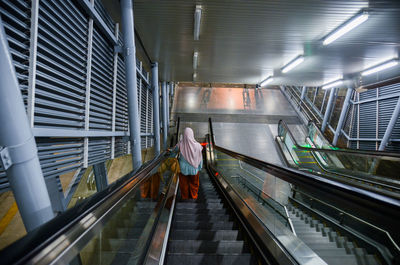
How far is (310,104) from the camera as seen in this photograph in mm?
14398

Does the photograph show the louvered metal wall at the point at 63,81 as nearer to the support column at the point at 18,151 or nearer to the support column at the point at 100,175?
the support column at the point at 18,151

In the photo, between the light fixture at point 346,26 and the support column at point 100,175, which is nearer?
the light fixture at point 346,26

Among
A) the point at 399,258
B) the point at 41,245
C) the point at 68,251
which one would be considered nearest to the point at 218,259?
the point at 399,258

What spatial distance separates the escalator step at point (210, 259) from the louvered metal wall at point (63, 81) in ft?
6.22

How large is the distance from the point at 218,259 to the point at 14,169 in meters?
2.13

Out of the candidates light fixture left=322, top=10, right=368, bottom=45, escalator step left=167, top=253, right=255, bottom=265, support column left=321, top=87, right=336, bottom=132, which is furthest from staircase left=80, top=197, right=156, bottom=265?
support column left=321, top=87, right=336, bottom=132

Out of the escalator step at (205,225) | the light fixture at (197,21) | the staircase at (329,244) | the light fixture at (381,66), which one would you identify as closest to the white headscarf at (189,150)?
the escalator step at (205,225)

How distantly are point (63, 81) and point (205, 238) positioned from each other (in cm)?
302

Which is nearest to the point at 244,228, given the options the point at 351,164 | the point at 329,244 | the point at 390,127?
Result: the point at 329,244

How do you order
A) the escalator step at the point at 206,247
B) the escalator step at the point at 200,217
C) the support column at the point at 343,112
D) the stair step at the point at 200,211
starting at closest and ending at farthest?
1. the escalator step at the point at 206,247
2. the escalator step at the point at 200,217
3. the stair step at the point at 200,211
4. the support column at the point at 343,112

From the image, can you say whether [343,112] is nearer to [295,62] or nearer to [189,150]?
[295,62]

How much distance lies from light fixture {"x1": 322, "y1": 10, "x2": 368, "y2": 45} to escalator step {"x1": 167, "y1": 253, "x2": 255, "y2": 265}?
571 cm

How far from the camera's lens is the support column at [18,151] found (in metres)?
1.40

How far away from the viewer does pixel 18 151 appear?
153 centimetres
